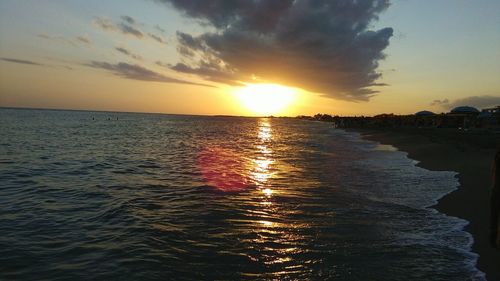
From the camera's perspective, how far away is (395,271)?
7543 mm

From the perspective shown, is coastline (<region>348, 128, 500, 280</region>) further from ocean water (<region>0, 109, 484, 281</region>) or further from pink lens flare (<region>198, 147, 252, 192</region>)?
pink lens flare (<region>198, 147, 252, 192</region>)

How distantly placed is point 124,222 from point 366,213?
765 cm

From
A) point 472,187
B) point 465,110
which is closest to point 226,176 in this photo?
point 472,187

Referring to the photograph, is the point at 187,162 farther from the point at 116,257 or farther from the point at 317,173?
the point at 116,257

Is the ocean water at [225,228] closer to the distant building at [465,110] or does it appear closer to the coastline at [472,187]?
the coastline at [472,187]

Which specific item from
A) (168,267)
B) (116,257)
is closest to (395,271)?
(168,267)

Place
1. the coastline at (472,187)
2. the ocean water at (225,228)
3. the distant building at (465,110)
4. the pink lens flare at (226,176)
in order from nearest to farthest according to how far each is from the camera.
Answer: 1. the ocean water at (225,228)
2. the coastline at (472,187)
3. the pink lens flare at (226,176)
4. the distant building at (465,110)

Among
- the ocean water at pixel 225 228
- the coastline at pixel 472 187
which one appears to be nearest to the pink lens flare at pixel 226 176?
the ocean water at pixel 225 228

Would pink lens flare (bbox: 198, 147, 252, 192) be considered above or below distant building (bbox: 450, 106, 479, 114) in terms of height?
below

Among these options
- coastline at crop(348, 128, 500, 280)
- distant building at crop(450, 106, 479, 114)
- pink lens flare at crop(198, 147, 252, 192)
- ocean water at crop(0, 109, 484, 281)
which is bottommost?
pink lens flare at crop(198, 147, 252, 192)

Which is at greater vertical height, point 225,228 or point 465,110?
point 465,110

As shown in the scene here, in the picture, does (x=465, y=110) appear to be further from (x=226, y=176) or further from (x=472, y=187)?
(x=226, y=176)

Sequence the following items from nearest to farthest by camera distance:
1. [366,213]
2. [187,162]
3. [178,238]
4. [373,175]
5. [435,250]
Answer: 1. [435,250]
2. [178,238]
3. [366,213]
4. [373,175]
5. [187,162]

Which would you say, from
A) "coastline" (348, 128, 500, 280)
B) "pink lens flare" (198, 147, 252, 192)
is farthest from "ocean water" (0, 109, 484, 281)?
"coastline" (348, 128, 500, 280)
